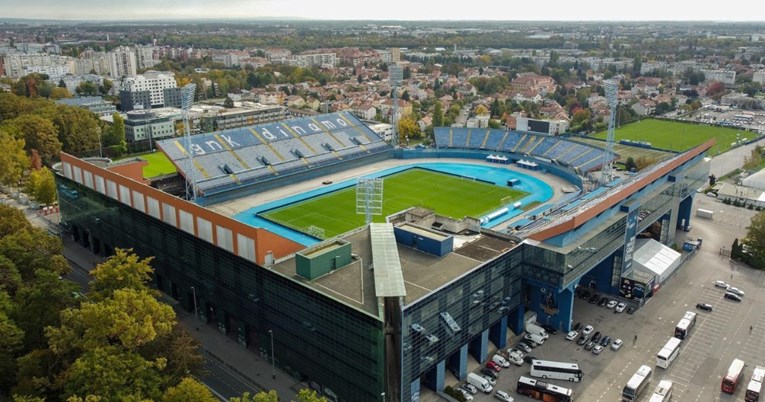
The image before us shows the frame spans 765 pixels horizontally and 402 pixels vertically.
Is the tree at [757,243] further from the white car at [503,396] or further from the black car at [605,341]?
the white car at [503,396]

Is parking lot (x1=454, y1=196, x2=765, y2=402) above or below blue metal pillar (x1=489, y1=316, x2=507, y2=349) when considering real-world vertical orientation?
below

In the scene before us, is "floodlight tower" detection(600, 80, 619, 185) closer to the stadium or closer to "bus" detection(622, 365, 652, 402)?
the stadium

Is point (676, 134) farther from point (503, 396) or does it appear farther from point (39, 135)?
point (39, 135)

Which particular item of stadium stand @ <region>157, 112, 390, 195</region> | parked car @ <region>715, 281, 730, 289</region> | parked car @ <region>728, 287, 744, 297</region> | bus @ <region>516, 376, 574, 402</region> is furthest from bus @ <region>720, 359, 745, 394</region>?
stadium stand @ <region>157, 112, 390, 195</region>

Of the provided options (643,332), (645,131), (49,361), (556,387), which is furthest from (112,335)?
(645,131)

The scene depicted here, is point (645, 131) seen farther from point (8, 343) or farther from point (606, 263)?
point (8, 343)

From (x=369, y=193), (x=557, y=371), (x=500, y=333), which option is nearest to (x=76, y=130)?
(x=369, y=193)
